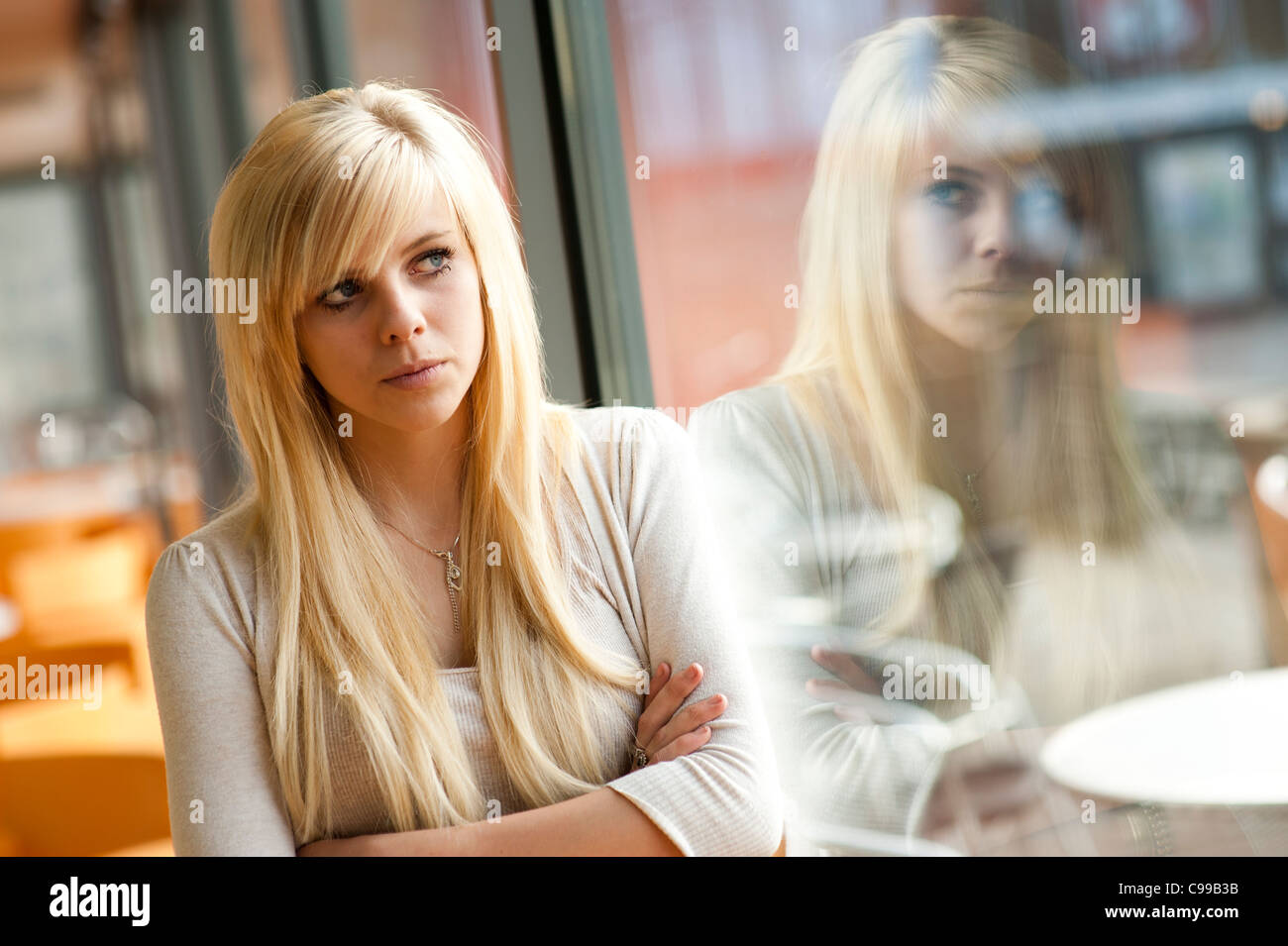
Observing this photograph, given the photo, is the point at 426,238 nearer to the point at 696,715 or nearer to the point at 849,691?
the point at 696,715

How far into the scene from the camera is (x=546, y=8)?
6.16ft

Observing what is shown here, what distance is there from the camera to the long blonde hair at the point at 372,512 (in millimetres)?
1324

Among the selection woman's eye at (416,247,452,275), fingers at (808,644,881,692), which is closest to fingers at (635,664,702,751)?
fingers at (808,644,881,692)

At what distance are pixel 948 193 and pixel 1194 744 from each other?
2.22 feet

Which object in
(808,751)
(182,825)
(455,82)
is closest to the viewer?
(182,825)

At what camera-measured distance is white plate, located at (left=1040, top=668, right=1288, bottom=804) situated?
111cm

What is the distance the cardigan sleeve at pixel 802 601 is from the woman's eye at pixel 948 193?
37 centimetres

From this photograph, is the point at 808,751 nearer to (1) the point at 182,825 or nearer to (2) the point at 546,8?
(1) the point at 182,825

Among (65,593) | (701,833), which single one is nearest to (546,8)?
(701,833)

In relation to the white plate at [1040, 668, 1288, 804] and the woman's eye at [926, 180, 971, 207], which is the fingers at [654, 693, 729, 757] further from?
the woman's eye at [926, 180, 971, 207]

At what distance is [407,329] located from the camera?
133 cm
